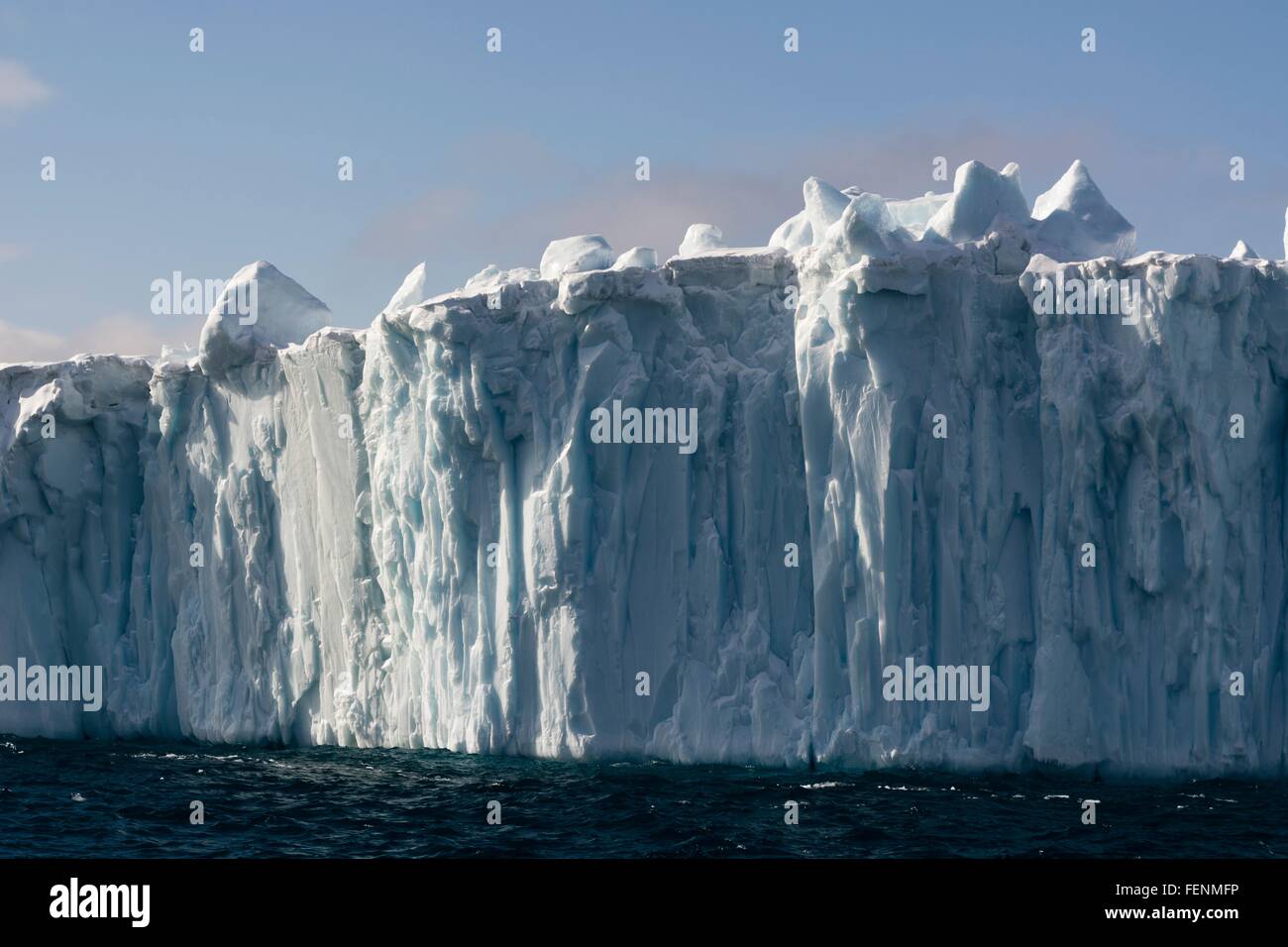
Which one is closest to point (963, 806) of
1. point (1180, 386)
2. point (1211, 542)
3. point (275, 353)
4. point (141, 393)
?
point (1211, 542)

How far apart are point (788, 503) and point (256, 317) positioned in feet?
40.7

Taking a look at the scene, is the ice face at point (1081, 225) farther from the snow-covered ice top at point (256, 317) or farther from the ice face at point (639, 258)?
the snow-covered ice top at point (256, 317)

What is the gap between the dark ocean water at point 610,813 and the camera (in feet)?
65.4

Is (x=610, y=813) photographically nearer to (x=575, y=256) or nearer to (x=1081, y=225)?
(x=575, y=256)

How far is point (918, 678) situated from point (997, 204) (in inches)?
332

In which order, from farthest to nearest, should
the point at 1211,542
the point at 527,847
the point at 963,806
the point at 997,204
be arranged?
the point at 997,204
the point at 1211,542
the point at 963,806
the point at 527,847

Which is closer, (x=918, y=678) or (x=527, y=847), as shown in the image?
(x=527, y=847)

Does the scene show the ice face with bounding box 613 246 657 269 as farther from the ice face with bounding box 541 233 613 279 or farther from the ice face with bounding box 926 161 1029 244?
the ice face with bounding box 926 161 1029 244

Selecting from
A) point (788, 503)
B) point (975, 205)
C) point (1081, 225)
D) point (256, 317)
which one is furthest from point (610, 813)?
point (256, 317)

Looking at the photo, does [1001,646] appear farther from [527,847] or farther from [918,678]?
[527,847]

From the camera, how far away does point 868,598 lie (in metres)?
25.2

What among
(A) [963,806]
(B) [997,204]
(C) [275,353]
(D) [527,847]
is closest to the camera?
(D) [527,847]

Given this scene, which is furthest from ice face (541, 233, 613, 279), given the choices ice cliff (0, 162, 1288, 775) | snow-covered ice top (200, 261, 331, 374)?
snow-covered ice top (200, 261, 331, 374)

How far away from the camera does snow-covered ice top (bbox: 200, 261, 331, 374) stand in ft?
104
